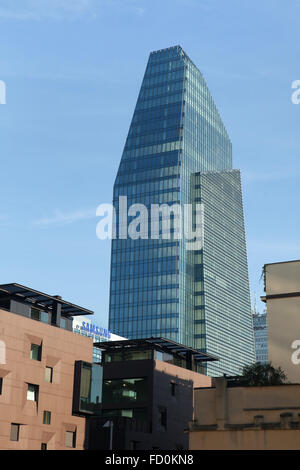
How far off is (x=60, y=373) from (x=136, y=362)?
19.9 metres

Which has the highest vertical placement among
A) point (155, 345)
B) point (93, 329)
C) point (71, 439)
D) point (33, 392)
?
point (93, 329)

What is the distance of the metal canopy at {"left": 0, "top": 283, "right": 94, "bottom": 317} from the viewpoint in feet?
269

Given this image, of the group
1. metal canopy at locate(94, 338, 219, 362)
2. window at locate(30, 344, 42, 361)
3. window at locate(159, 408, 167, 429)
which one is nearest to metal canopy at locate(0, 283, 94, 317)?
window at locate(30, 344, 42, 361)

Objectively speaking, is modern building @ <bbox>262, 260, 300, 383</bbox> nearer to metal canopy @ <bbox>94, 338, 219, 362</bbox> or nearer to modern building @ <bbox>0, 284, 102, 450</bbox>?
modern building @ <bbox>0, 284, 102, 450</bbox>

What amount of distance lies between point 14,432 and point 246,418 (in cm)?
2644

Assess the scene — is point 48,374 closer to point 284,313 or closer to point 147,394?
point 147,394

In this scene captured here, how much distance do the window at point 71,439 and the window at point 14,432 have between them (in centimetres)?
813

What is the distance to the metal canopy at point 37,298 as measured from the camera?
8188cm

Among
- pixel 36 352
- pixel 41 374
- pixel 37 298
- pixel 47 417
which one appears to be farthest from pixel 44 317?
pixel 47 417

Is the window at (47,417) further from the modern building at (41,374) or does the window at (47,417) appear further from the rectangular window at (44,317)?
the rectangular window at (44,317)

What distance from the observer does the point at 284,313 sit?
241 feet

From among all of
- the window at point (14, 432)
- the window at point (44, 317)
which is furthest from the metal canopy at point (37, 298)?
the window at point (14, 432)

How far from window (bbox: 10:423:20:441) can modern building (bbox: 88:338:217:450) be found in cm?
1684
